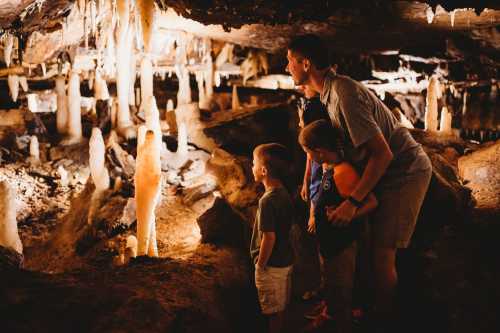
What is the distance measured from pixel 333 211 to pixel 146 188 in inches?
98.1

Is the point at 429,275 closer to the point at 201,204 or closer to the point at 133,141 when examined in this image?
the point at 201,204

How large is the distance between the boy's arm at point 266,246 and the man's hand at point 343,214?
0.47m

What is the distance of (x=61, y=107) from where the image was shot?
11.0 metres

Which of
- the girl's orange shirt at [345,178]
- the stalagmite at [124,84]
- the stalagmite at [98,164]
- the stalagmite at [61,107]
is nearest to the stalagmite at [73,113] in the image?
the stalagmite at [61,107]

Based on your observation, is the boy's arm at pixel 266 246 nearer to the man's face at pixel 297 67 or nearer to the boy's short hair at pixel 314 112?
the boy's short hair at pixel 314 112

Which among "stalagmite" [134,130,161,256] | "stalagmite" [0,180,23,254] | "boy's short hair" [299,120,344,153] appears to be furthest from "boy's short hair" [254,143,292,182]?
"stalagmite" [0,180,23,254]

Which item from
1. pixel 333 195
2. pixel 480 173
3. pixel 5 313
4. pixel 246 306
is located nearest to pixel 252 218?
pixel 246 306

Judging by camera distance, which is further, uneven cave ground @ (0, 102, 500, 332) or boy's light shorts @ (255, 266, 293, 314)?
boy's light shorts @ (255, 266, 293, 314)

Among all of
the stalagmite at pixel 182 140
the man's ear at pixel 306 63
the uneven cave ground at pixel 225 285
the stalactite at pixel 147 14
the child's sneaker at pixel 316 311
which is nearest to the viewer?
the uneven cave ground at pixel 225 285

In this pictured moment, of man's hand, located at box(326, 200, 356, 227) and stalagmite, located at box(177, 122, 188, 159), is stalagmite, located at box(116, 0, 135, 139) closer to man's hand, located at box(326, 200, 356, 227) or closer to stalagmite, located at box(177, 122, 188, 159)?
stalagmite, located at box(177, 122, 188, 159)

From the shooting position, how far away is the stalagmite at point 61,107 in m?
10.9

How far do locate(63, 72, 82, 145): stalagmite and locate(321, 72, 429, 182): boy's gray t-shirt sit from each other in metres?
9.41

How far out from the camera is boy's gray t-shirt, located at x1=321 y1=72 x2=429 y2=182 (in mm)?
2518

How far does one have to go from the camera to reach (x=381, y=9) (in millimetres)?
7684
